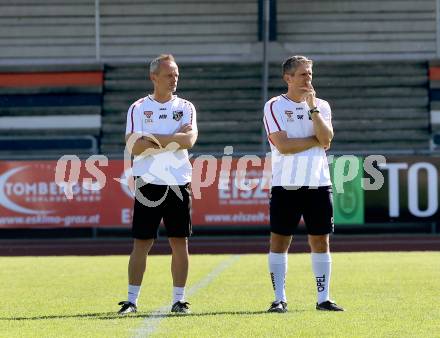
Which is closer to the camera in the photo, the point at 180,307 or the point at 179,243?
the point at 180,307

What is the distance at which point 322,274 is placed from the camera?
7898mm

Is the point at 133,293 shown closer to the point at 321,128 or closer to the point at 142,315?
the point at 142,315

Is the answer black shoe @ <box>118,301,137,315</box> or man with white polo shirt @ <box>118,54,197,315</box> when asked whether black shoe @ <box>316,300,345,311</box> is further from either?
black shoe @ <box>118,301,137,315</box>

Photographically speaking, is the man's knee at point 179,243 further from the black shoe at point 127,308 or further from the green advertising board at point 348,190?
the green advertising board at point 348,190

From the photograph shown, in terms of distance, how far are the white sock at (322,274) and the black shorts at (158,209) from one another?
96 centimetres

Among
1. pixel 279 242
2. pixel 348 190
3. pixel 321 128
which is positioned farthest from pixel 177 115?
pixel 348 190

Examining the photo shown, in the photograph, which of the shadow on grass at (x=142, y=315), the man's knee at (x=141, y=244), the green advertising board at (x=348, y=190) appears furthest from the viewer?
the green advertising board at (x=348, y=190)

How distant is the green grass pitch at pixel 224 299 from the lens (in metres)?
6.66

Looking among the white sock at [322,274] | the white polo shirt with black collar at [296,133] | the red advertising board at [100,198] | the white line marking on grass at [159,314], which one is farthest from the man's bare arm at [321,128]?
the red advertising board at [100,198]

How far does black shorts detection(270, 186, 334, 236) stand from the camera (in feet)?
26.0

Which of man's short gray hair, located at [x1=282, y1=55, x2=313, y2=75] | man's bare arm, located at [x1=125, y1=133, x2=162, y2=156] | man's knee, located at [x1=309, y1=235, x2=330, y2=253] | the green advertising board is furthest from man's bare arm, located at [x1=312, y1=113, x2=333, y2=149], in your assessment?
the green advertising board

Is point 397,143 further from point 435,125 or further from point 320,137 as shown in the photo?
point 320,137

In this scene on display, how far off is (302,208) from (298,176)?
0.81 feet

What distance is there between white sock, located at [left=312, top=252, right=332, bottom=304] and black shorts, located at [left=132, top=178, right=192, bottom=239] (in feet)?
3.14
